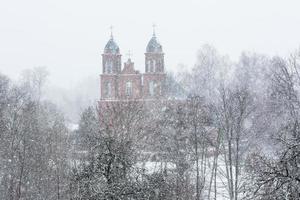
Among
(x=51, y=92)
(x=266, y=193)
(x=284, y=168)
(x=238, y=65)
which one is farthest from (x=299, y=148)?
(x=51, y=92)

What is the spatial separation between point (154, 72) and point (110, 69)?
4.30 metres

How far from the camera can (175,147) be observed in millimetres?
26062

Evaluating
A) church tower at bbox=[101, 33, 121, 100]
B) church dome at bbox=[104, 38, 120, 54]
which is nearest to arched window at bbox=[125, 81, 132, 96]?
church tower at bbox=[101, 33, 121, 100]

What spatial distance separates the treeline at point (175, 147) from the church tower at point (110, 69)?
5.44 metres

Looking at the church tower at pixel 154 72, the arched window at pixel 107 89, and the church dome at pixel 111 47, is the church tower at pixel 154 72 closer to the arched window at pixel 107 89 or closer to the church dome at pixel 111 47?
the church dome at pixel 111 47

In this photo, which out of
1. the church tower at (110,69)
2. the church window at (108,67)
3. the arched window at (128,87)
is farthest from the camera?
the arched window at (128,87)

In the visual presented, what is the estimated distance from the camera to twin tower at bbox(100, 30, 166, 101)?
52.6 meters

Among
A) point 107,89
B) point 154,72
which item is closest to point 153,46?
point 154,72

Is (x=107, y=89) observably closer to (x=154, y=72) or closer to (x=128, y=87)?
(x=128, y=87)

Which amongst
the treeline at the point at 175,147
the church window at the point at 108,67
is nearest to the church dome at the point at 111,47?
the church window at the point at 108,67

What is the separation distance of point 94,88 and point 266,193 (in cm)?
15006

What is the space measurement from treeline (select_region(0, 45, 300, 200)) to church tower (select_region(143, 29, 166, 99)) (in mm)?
1573

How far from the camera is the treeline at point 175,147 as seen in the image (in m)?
13.6

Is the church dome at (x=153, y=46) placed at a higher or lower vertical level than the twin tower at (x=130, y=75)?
higher
